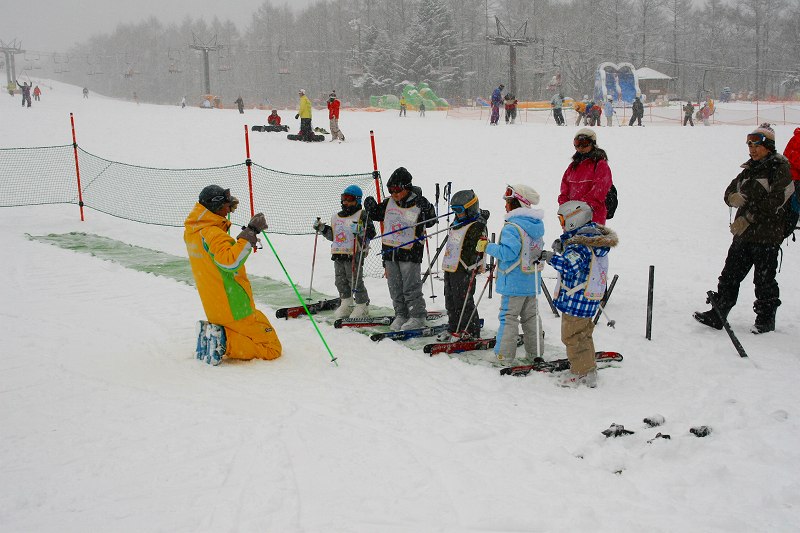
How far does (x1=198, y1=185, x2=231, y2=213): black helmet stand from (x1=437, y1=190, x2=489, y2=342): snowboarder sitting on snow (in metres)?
2.08

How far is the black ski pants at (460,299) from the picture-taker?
6430mm

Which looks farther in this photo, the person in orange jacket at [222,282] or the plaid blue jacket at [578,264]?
the person in orange jacket at [222,282]

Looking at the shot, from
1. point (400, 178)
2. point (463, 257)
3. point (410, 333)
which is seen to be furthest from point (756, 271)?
point (400, 178)

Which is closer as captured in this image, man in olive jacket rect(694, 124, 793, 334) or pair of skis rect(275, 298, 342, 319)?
man in olive jacket rect(694, 124, 793, 334)

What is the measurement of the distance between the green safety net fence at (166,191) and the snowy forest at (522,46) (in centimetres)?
3724

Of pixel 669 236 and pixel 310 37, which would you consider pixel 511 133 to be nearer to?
pixel 669 236

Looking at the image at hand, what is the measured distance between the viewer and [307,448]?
420 centimetres

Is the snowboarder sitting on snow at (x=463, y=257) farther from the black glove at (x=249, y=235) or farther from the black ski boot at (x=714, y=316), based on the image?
the black ski boot at (x=714, y=316)

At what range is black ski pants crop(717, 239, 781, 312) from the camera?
660 centimetres

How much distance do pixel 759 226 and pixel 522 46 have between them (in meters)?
46.6

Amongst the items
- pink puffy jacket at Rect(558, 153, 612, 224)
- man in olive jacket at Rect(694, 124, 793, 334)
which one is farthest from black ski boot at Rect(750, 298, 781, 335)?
pink puffy jacket at Rect(558, 153, 612, 224)

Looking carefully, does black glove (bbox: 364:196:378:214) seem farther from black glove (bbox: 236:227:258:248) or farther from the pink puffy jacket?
the pink puffy jacket

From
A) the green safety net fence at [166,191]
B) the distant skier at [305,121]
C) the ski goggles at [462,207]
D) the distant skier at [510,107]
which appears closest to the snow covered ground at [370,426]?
the ski goggles at [462,207]

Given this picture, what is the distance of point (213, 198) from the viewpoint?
576cm
